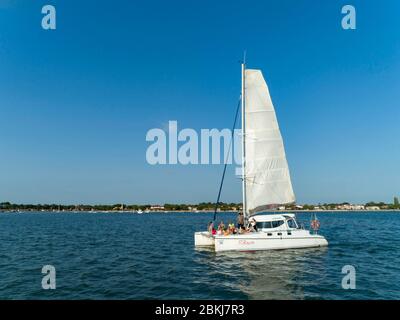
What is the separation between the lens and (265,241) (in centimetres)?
2909

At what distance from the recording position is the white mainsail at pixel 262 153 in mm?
31422

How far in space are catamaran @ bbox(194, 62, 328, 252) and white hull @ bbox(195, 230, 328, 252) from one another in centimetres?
9

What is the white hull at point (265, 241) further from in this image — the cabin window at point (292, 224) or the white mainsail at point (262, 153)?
the white mainsail at point (262, 153)

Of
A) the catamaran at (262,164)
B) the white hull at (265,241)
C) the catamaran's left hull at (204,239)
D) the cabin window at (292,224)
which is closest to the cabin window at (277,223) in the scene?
the catamaran at (262,164)

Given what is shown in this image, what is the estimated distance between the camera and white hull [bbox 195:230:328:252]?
93.8 feet

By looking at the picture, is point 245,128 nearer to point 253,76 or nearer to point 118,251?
point 253,76

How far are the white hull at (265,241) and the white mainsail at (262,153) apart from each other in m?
3.14

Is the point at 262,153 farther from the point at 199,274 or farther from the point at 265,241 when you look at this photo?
the point at 199,274

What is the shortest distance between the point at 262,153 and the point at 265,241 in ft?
27.4

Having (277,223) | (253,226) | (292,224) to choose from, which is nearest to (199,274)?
(253,226)

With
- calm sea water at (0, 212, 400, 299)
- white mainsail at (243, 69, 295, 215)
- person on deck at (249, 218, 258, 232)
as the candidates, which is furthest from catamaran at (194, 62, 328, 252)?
calm sea water at (0, 212, 400, 299)

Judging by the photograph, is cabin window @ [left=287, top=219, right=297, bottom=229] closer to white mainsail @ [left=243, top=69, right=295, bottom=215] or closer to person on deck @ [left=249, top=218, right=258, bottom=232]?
white mainsail @ [left=243, top=69, right=295, bottom=215]

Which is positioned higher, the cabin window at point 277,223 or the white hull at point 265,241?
the cabin window at point 277,223

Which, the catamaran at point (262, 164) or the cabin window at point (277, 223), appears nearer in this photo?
the cabin window at point (277, 223)
